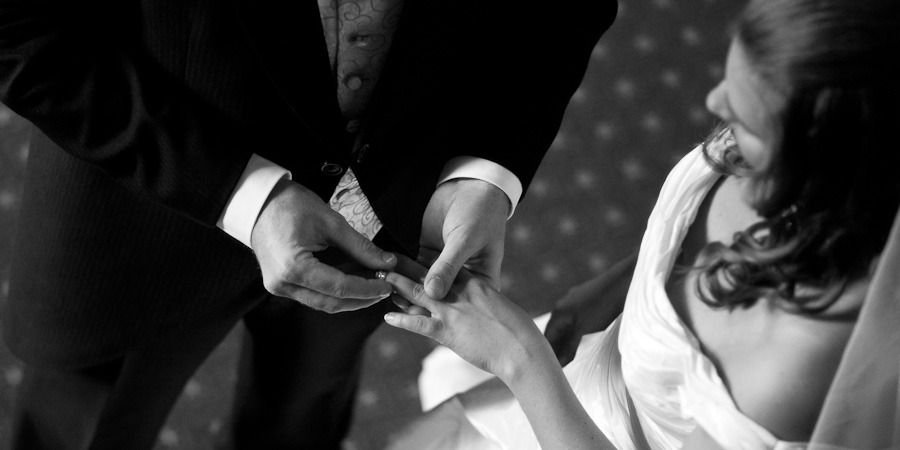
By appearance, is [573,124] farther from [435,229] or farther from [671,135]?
[435,229]

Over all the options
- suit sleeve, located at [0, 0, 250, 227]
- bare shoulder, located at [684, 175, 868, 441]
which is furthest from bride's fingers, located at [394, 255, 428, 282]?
bare shoulder, located at [684, 175, 868, 441]

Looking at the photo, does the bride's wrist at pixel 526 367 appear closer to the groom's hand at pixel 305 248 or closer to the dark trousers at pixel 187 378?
the groom's hand at pixel 305 248

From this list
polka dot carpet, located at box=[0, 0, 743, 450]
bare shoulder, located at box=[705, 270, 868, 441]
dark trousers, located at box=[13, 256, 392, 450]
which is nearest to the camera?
bare shoulder, located at box=[705, 270, 868, 441]

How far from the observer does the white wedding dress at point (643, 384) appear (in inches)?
34.1

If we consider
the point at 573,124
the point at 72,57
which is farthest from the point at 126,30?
the point at 573,124

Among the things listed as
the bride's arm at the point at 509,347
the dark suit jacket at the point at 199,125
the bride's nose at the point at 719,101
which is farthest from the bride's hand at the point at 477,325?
the bride's nose at the point at 719,101

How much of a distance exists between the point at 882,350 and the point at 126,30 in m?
0.89

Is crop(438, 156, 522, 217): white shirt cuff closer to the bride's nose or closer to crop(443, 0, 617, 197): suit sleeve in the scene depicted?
crop(443, 0, 617, 197): suit sleeve

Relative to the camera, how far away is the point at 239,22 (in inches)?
33.3

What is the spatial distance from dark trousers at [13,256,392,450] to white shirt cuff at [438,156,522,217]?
28cm

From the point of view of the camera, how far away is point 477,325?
995mm

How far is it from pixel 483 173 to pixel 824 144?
19.2 inches

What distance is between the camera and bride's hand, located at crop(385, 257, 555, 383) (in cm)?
98

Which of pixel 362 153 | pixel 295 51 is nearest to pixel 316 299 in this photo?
pixel 362 153
